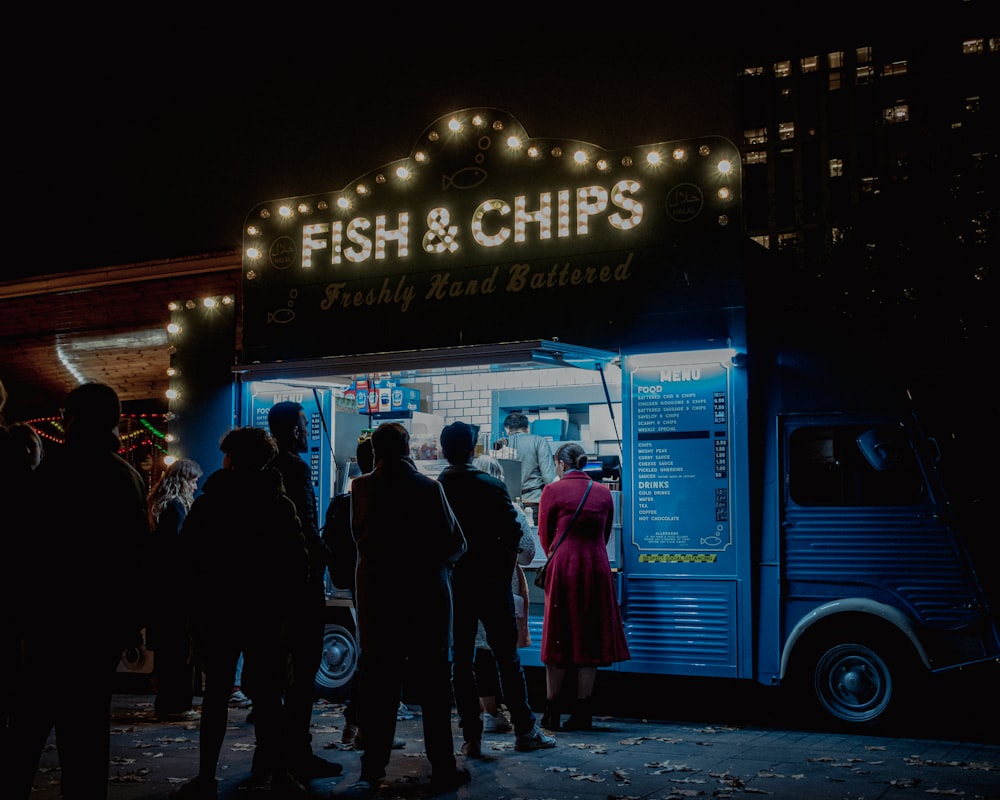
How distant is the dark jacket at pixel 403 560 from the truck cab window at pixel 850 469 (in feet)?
11.3

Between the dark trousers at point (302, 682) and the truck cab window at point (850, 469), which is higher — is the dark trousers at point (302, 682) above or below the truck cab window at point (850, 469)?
below

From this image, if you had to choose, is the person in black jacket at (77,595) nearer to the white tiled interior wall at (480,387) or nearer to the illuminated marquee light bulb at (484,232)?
the illuminated marquee light bulb at (484,232)

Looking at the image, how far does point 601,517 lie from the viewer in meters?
8.27

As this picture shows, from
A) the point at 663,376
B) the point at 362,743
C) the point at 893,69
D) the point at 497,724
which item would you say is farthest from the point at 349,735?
the point at 893,69

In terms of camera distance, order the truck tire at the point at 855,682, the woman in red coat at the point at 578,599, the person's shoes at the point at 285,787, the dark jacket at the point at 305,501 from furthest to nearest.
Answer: the woman in red coat at the point at 578,599, the truck tire at the point at 855,682, the dark jacket at the point at 305,501, the person's shoes at the point at 285,787

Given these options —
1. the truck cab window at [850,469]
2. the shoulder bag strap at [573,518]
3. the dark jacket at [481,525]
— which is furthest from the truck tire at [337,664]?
the truck cab window at [850,469]

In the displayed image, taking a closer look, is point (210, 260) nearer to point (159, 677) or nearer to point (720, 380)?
point (159, 677)

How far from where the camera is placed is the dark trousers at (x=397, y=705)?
5980 mm

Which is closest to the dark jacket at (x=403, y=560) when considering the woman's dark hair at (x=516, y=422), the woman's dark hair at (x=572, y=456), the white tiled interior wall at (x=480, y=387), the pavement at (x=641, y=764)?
the pavement at (x=641, y=764)

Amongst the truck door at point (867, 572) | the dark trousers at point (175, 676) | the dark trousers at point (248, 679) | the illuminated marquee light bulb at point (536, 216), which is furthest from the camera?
the illuminated marquee light bulb at point (536, 216)

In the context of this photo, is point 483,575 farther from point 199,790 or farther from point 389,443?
point 199,790

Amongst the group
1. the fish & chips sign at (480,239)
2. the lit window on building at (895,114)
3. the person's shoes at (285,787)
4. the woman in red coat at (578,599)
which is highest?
the lit window on building at (895,114)

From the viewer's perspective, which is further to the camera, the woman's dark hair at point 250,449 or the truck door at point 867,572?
the truck door at point 867,572

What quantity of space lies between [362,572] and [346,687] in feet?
13.4
